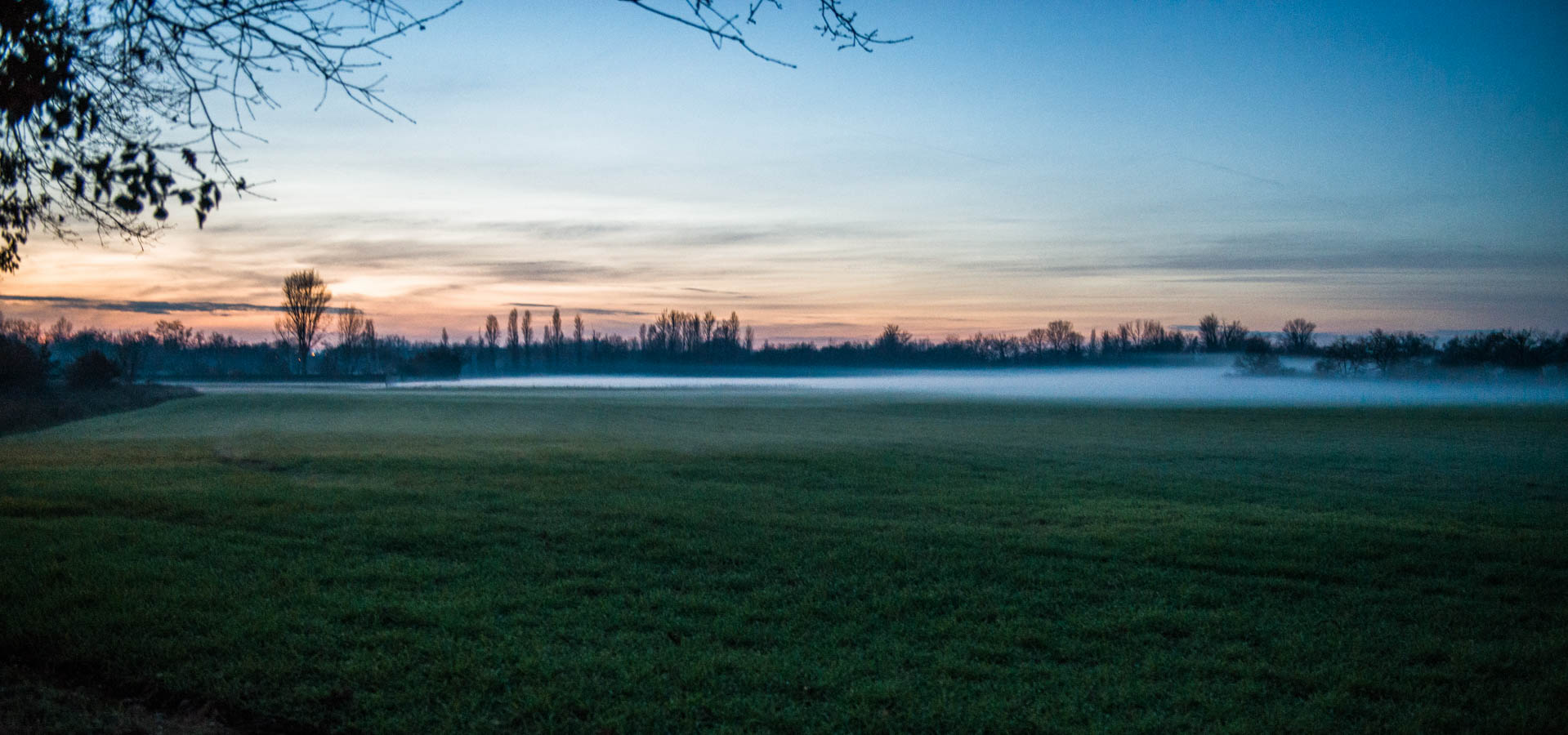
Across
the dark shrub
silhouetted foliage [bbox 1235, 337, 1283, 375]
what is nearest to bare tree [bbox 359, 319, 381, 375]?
the dark shrub

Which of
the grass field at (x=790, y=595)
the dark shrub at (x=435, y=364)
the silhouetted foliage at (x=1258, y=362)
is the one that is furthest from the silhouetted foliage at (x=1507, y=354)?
the dark shrub at (x=435, y=364)

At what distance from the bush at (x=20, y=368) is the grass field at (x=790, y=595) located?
3496 centimetres

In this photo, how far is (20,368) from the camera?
4319 centimetres

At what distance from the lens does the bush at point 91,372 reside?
171ft

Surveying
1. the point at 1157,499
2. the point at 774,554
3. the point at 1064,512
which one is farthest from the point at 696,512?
the point at 1157,499

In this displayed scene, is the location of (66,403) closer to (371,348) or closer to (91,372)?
(91,372)

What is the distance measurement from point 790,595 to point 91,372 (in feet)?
207

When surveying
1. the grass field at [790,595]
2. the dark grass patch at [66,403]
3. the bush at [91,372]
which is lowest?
the grass field at [790,595]

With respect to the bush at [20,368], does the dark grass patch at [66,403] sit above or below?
below

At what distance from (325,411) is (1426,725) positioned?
46.3 metres

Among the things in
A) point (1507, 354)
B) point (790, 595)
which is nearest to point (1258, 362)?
point (1507, 354)

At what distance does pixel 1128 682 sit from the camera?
5508mm

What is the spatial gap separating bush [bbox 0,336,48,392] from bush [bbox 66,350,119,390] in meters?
4.07

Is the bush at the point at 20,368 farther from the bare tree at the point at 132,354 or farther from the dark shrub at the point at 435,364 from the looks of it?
the dark shrub at the point at 435,364
